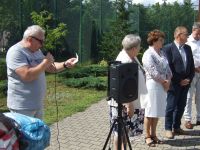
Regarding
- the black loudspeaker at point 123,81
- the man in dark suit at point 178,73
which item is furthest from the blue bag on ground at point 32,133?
the man in dark suit at point 178,73

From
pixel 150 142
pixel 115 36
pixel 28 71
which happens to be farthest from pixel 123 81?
pixel 115 36

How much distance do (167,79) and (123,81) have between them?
1.88 m

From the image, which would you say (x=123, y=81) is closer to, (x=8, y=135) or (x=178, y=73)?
(x=8, y=135)

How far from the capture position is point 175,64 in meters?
7.27

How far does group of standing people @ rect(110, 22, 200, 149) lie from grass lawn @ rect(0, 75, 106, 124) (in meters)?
2.28

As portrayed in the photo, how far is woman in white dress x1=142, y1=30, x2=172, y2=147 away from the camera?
6.56 meters

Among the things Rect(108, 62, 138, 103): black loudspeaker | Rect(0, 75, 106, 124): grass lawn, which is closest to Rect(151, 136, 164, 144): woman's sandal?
Rect(108, 62, 138, 103): black loudspeaker

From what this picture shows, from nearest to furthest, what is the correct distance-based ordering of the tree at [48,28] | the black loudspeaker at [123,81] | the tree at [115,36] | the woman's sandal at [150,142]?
1. the black loudspeaker at [123,81]
2. the woman's sandal at [150,142]
3. the tree at [48,28]
4. the tree at [115,36]

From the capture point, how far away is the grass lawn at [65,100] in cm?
942

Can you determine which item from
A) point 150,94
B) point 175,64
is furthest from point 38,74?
point 175,64

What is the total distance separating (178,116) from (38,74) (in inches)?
136

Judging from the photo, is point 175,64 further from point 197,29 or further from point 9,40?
point 9,40

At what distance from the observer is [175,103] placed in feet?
24.3

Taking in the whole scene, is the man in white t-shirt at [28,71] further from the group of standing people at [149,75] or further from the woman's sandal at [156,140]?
the woman's sandal at [156,140]
